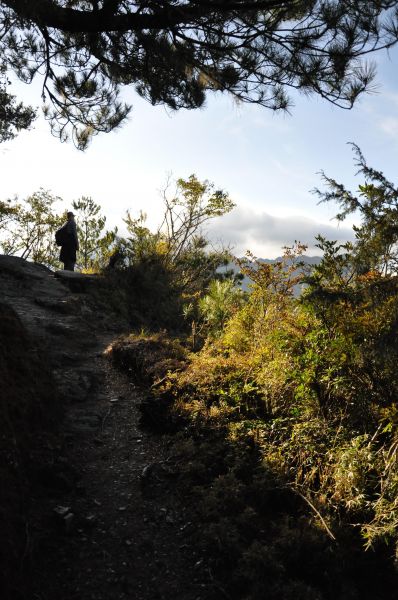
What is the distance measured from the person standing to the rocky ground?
744 cm

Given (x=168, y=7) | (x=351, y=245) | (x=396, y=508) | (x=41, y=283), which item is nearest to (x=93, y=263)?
(x=41, y=283)

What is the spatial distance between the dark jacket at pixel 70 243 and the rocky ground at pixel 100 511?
7448 mm

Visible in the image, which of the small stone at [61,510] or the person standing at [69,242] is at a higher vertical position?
the person standing at [69,242]

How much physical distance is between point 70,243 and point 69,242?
Answer: 0.14ft

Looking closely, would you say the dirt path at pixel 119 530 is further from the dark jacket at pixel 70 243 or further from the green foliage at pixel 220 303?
the dark jacket at pixel 70 243

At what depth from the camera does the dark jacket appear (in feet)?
43.4

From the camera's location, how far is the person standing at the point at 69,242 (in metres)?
13.2

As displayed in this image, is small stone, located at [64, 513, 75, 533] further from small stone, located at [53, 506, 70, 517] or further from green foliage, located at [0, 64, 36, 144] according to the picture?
green foliage, located at [0, 64, 36, 144]

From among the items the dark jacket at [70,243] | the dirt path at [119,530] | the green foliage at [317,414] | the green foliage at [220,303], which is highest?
the dark jacket at [70,243]

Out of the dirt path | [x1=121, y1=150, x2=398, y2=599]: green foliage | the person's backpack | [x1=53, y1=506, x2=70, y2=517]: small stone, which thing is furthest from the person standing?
[x1=53, y1=506, x2=70, y2=517]: small stone

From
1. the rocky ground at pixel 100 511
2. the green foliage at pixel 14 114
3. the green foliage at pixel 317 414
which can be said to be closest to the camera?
the rocky ground at pixel 100 511

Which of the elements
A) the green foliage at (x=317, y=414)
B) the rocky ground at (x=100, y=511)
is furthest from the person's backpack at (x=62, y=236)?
the green foliage at (x=317, y=414)

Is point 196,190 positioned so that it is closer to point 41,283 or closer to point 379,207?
point 41,283

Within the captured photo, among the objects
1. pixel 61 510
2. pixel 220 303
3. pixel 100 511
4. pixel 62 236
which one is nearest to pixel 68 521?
pixel 61 510
